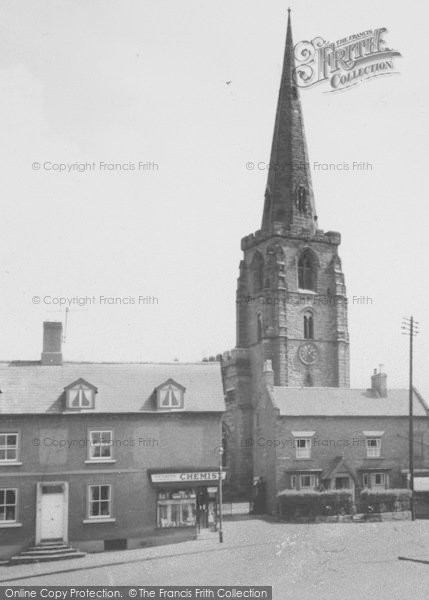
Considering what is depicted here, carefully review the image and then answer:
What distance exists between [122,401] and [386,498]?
57.0ft

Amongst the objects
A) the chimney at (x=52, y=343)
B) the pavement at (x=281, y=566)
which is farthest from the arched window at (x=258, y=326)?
the chimney at (x=52, y=343)

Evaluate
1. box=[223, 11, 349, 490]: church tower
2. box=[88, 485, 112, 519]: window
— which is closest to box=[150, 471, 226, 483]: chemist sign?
box=[88, 485, 112, 519]: window

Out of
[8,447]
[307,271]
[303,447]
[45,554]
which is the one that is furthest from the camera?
[307,271]

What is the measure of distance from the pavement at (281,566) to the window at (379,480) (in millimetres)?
9859

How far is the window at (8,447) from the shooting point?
30.6 metres

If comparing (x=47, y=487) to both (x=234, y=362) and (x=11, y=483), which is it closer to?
(x=11, y=483)

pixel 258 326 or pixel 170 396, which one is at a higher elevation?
pixel 258 326

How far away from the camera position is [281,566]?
24.9 m

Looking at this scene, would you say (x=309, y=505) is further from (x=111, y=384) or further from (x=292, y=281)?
(x=292, y=281)

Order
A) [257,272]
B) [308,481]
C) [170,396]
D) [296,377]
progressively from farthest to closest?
[257,272] → [296,377] → [308,481] → [170,396]

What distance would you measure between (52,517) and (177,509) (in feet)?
17.4

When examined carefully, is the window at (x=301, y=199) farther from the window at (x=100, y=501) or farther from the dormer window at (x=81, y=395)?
the window at (x=100, y=501)

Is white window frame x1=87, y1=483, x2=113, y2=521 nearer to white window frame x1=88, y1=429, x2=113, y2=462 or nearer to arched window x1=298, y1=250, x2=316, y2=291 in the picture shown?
white window frame x1=88, y1=429, x2=113, y2=462

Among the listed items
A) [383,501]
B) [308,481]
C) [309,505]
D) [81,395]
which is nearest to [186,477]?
[81,395]
